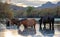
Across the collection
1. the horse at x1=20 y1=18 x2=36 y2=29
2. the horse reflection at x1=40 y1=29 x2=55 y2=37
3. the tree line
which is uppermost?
the tree line

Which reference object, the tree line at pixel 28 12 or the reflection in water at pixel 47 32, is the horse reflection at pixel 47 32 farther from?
the tree line at pixel 28 12

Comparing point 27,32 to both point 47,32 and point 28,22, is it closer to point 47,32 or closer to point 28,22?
point 28,22

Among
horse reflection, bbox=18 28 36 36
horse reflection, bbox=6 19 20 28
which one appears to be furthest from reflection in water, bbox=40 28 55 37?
horse reflection, bbox=6 19 20 28

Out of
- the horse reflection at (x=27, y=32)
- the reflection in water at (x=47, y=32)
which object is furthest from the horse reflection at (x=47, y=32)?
the horse reflection at (x=27, y=32)

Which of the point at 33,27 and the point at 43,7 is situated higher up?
the point at 43,7

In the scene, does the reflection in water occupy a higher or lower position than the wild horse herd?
lower

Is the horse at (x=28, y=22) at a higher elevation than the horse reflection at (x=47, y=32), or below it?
higher

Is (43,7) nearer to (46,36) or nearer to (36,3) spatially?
(36,3)

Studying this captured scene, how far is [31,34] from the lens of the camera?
4.13 ft

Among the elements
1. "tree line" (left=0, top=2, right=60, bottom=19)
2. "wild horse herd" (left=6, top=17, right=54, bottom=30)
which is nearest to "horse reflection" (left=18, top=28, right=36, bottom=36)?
"wild horse herd" (left=6, top=17, right=54, bottom=30)

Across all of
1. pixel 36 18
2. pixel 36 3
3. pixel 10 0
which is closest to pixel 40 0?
pixel 36 3

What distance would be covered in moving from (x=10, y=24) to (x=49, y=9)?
42cm

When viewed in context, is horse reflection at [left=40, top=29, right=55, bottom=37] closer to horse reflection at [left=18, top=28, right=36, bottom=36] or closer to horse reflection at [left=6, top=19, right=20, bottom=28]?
horse reflection at [left=18, top=28, right=36, bottom=36]

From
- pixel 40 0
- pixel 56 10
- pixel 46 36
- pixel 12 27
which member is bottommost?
pixel 46 36
